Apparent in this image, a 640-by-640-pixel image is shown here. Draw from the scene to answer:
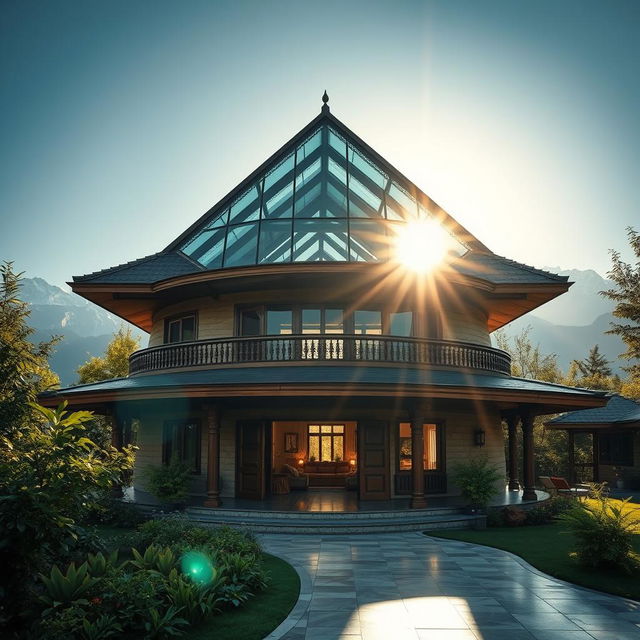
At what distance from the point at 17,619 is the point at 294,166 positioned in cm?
1736

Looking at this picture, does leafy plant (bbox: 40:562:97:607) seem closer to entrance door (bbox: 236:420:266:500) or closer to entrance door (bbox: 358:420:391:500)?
entrance door (bbox: 236:420:266:500)

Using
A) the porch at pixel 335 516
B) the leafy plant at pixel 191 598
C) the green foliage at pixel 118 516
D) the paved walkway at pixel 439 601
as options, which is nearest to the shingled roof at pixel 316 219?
the green foliage at pixel 118 516

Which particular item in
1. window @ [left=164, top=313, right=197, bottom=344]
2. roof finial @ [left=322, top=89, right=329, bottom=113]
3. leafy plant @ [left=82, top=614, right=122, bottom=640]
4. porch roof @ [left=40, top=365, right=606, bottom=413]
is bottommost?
leafy plant @ [left=82, top=614, right=122, bottom=640]

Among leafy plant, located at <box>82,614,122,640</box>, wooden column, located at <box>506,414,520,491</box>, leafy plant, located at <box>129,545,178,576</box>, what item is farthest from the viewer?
wooden column, located at <box>506,414,520,491</box>

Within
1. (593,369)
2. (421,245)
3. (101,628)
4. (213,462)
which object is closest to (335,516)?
(213,462)

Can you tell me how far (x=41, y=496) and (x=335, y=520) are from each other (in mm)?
9551

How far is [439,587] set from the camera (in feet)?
31.9

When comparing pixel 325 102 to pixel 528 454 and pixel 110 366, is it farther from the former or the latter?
pixel 110 366

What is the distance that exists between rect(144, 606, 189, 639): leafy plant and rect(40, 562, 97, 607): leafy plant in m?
0.88

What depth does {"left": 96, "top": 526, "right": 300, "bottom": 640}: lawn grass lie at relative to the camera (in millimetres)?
7457

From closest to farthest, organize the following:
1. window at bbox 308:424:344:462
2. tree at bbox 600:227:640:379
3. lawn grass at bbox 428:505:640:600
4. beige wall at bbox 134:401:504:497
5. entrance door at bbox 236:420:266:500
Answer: lawn grass at bbox 428:505:640:600 < entrance door at bbox 236:420:266:500 < beige wall at bbox 134:401:504:497 < window at bbox 308:424:344:462 < tree at bbox 600:227:640:379

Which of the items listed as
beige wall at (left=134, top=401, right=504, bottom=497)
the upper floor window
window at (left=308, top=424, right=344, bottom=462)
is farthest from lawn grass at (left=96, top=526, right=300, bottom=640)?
window at (left=308, top=424, right=344, bottom=462)

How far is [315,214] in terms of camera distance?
2078 cm

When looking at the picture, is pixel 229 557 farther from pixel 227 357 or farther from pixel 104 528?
pixel 227 357
